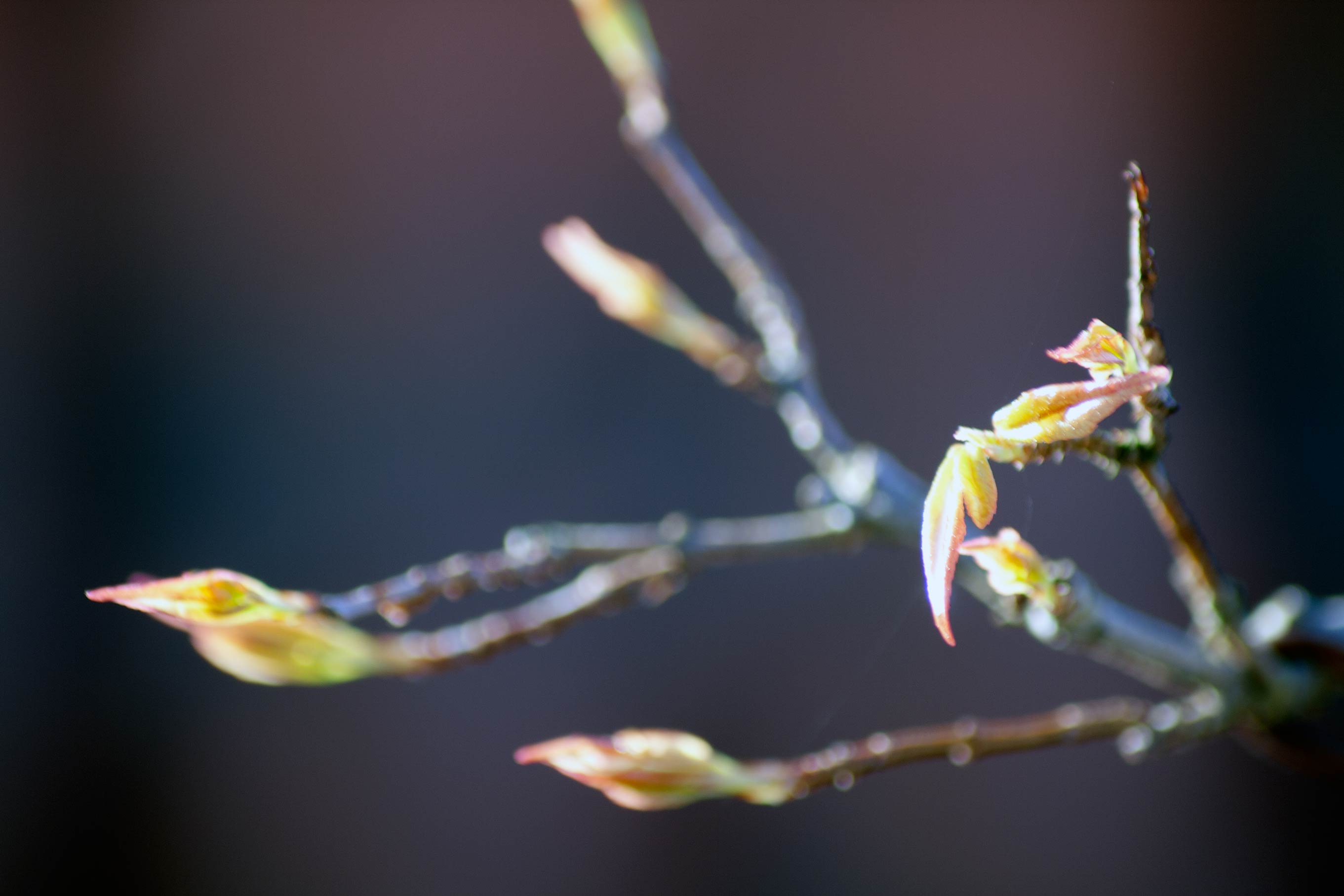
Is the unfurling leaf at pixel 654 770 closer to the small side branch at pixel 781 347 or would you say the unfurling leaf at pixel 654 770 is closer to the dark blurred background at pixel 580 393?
the small side branch at pixel 781 347

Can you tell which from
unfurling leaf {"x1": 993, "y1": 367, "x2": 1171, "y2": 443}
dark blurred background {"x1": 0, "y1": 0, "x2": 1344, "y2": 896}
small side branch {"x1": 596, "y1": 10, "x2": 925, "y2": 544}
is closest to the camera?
unfurling leaf {"x1": 993, "y1": 367, "x2": 1171, "y2": 443}

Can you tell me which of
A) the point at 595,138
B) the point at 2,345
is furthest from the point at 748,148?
the point at 2,345

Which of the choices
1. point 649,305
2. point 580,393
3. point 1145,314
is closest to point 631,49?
point 649,305

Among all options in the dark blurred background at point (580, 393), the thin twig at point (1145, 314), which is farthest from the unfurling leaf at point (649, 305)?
the dark blurred background at point (580, 393)

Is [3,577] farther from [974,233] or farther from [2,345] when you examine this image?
[974,233]

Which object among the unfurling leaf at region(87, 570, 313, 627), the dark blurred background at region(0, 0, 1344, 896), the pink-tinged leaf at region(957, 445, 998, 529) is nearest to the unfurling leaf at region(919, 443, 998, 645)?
the pink-tinged leaf at region(957, 445, 998, 529)

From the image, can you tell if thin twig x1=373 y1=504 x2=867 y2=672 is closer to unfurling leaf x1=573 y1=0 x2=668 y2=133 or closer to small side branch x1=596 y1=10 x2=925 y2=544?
small side branch x1=596 y1=10 x2=925 y2=544

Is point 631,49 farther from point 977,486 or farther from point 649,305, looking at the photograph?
point 977,486
